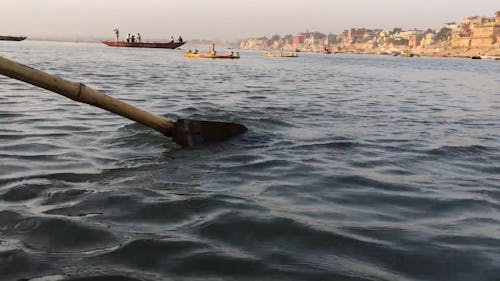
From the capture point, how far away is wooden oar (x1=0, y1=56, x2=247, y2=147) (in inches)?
236

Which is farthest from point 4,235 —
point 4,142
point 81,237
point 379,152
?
point 379,152

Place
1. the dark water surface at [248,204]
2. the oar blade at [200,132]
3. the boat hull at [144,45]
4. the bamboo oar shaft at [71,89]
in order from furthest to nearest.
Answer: the boat hull at [144,45] < the oar blade at [200,132] < the bamboo oar shaft at [71,89] < the dark water surface at [248,204]

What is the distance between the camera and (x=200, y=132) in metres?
8.56

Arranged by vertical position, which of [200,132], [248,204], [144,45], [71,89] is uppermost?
[71,89]

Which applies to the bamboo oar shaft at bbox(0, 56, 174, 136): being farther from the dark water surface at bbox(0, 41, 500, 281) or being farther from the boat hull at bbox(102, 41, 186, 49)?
the boat hull at bbox(102, 41, 186, 49)

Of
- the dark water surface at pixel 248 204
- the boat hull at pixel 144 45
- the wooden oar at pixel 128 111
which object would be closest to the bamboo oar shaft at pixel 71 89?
the wooden oar at pixel 128 111

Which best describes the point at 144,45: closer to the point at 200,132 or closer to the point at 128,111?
the point at 200,132

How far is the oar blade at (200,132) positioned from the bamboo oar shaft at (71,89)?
42 centimetres

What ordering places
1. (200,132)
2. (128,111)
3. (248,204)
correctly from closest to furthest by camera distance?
(248,204)
(128,111)
(200,132)

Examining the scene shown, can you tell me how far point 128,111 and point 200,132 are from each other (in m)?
1.64

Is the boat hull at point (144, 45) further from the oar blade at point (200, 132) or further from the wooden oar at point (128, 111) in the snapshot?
the wooden oar at point (128, 111)

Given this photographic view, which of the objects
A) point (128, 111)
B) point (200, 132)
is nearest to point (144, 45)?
point (200, 132)

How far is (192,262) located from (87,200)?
1.95 meters

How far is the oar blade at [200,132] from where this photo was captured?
8211 mm
